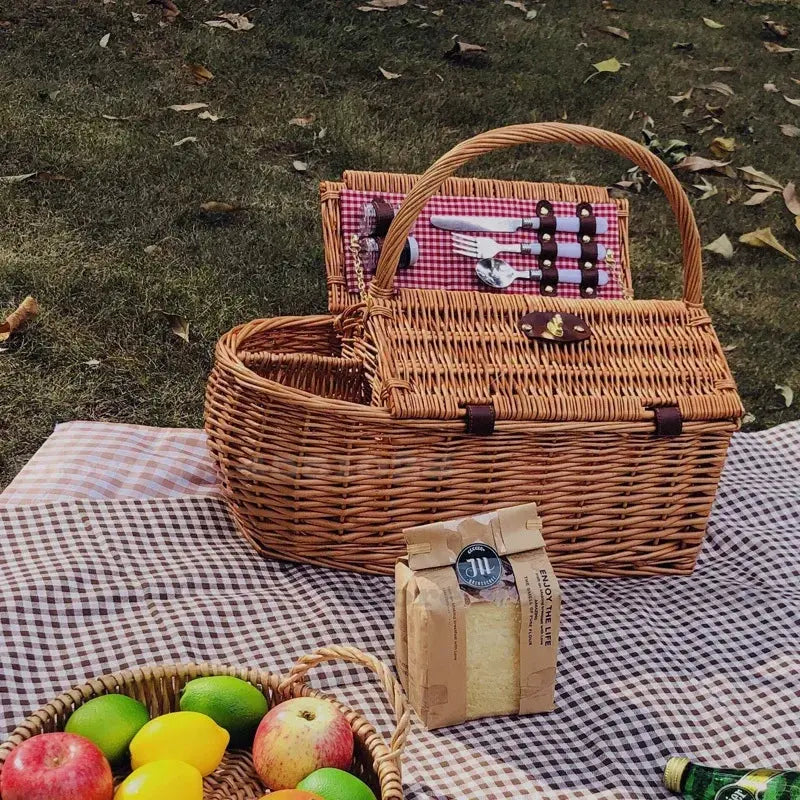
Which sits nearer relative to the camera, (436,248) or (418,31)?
(436,248)

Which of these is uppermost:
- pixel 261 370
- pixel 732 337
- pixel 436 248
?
pixel 436 248

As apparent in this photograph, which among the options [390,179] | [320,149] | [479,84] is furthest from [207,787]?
[479,84]

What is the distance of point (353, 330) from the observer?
206cm

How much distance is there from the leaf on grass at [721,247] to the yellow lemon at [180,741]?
8.88 feet

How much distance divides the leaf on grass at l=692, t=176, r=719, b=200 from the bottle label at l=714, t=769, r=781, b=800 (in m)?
2.71

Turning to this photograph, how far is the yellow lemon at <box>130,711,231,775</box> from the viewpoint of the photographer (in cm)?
113

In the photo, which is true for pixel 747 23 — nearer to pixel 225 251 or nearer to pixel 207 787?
pixel 225 251


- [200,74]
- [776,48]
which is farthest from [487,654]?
[776,48]

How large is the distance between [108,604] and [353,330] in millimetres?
727

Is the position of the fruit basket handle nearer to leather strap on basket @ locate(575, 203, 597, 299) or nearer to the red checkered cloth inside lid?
the red checkered cloth inside lid

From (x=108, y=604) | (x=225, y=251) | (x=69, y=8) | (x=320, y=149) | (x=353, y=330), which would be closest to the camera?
(x=108, y=604)

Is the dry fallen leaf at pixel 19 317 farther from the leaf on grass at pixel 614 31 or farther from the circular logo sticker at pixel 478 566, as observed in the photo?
the leaf on grass at pixel 614 31

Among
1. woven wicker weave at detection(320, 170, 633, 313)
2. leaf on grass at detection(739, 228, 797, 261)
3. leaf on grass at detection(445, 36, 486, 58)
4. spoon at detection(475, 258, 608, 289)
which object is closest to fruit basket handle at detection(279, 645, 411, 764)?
woven wicker weave at detection(320, 170, 633, 313)

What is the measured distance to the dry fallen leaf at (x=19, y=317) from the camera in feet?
8.52
